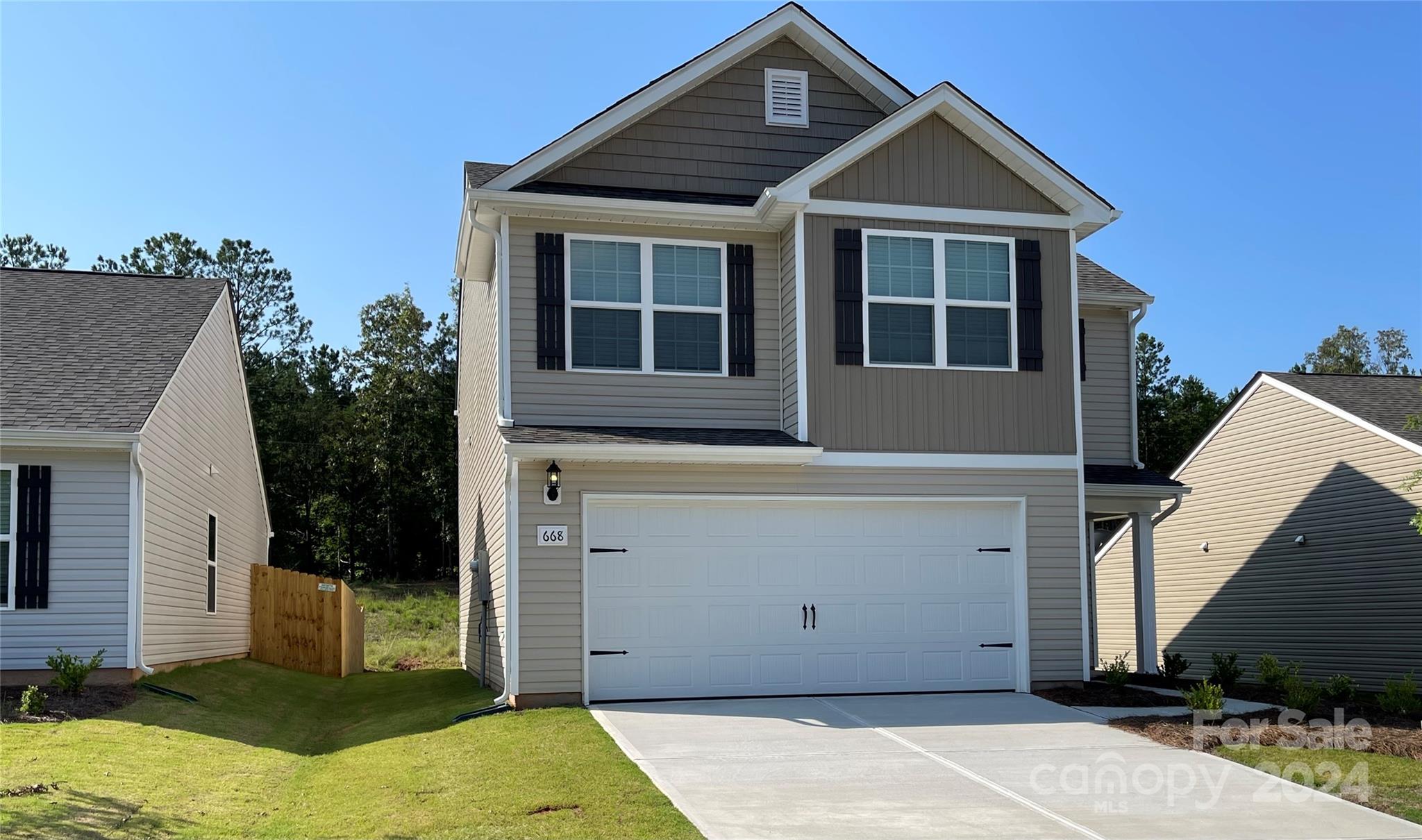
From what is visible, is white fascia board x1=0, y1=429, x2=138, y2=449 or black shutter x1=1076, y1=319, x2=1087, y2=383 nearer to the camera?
white fascia board x1=0, y1=429, x2=138, y2=449

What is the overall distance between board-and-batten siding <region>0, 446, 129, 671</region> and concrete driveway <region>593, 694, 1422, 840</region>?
20.2 ft

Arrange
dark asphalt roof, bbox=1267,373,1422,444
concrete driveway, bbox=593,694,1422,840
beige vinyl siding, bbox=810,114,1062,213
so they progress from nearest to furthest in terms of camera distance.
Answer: concrete driveway, bbox=593,694,1422,840
beige vinyl siding, bbox=810,114,1062,213
dark asphalt roof, bbox=1267,373,1422,444

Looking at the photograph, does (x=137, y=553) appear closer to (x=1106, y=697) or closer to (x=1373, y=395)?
(x=1106, y=697)

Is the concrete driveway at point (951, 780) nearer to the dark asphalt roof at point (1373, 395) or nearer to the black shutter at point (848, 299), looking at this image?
the black shutter at point (848, 299)

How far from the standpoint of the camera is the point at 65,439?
44.4 feet

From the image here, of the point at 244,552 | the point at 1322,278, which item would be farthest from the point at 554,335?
the point at 1322,278

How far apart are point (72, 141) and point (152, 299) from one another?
4.78 meters

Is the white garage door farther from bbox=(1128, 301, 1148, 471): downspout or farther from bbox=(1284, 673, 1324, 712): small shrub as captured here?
bbox=(1128, 301, 1148, 471): downspout

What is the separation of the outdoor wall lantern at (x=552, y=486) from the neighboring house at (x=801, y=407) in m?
0.03

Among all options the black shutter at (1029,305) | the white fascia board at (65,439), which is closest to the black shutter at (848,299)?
the black shutter at (1029,305)

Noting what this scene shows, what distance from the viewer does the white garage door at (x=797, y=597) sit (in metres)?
12.8

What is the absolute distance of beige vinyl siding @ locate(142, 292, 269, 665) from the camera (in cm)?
1485

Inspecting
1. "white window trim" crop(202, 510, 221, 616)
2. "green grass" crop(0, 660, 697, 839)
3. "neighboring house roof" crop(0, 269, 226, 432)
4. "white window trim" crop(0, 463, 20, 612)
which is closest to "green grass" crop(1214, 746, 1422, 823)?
"green grass" crop(0, 660, 697, 839)

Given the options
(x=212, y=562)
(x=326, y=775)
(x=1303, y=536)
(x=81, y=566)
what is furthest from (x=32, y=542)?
(x=1303, y=536)
